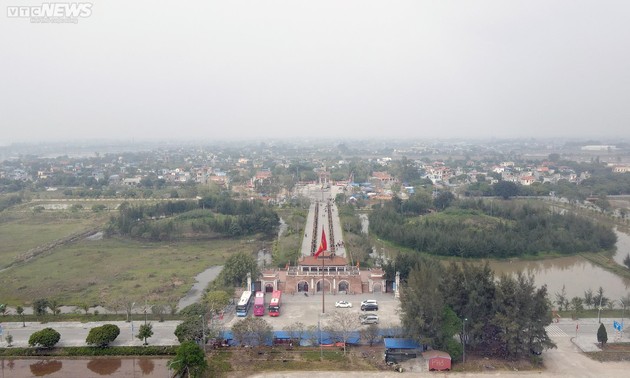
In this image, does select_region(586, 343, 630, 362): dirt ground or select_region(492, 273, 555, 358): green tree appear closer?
select_region(492, 273, 555, 358): green tree

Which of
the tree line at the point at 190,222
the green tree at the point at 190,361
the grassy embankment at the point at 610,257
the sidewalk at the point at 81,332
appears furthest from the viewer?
the tree line at the point at 190,222

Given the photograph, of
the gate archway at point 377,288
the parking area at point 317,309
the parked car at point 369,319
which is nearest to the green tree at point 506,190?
the gate archway at point 377,288

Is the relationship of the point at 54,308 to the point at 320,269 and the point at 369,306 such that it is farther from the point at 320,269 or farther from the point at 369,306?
the point at 369,306

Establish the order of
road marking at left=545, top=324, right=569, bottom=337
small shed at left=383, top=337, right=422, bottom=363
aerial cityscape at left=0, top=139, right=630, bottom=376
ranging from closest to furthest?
Answer: small shed at left=383, top=337, right=422, bottom=363 < aerial cityscape at left=0, top=139, right=630, bottom=376 < road marking at left=545, top=324, right=569, bottom=337

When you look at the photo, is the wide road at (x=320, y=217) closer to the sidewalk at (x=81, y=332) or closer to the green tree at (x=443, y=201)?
the green tree at (x=443, y=201)

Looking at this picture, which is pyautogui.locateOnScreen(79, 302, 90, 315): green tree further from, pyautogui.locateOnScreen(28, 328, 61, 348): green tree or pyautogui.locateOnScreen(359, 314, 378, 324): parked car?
pyautogui.locateOnScreen(359, 314, 378, 324): parked car

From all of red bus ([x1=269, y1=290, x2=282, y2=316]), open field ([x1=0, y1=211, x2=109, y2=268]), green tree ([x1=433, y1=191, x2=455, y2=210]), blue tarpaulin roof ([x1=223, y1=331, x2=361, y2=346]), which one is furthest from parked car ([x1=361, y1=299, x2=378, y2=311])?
green tree ([x1=433, y1=191, x2=455, y2=210])
